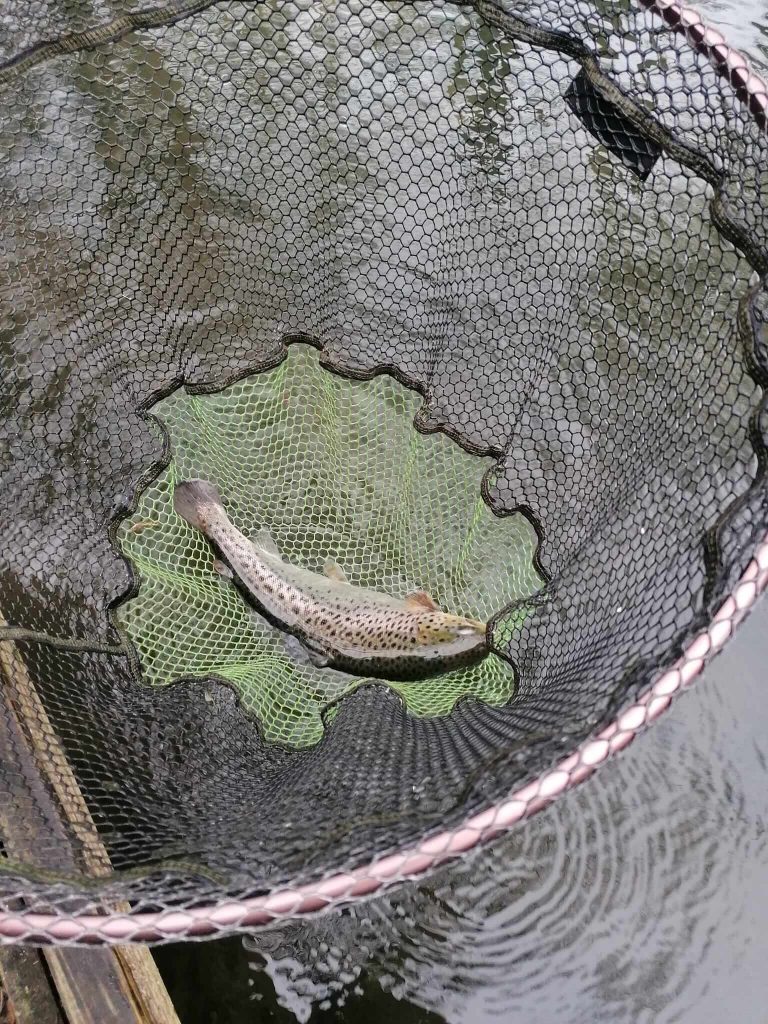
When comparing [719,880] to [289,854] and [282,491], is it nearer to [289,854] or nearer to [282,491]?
[289,854]

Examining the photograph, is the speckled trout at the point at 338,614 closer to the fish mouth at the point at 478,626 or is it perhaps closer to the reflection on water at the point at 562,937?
the fish mouth at the point at 478,626

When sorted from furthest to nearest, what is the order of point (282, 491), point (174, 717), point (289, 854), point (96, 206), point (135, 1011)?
point (96, 206)
point (282, 491)
point (174, 717)
point (135, 1011)
point (289, 854)

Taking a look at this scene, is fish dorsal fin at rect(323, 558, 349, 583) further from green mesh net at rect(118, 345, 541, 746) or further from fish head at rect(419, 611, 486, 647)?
fish head at rect(419, 611, 486, 647)

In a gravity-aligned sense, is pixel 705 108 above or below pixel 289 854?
above

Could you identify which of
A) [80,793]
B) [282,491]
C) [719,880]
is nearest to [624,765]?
[719,880]

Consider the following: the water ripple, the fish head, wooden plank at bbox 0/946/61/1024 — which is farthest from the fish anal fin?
wooden plank at bbox 0/946/61/1024

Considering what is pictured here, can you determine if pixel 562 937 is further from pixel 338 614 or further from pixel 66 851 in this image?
pixel 66 851

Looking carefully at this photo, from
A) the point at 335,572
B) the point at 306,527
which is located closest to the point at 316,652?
the point at 335,572
